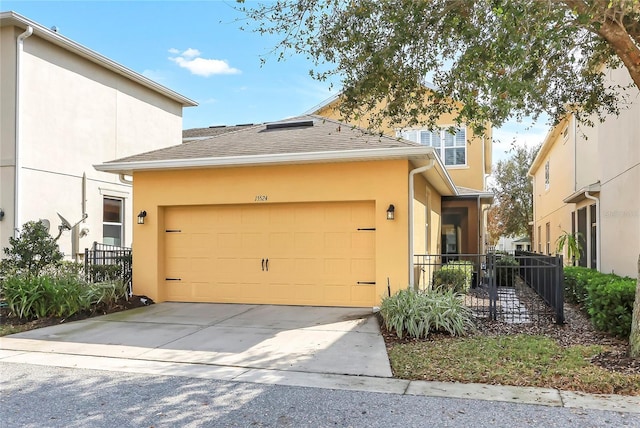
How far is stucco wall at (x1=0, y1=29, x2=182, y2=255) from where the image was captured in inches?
454

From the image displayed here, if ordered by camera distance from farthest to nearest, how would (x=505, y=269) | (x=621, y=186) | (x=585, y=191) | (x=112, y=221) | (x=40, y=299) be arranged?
(x=112, y=221)
(x=505, y=269)
(x=585, y=191)
(x=621, y=186)
(x=40, y=299)

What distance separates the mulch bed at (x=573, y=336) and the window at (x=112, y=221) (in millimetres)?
9497

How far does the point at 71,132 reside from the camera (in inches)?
502

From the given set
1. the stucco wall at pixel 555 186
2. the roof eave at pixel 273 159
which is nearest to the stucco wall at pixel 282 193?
the roof eave at pixel 273 159

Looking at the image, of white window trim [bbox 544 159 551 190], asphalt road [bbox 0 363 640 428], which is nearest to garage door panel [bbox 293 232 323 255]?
asphalt road [bbox 0 363 640 428]

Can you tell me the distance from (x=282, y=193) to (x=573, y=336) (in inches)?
228

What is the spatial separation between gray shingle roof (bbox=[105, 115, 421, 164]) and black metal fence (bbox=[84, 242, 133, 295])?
7.44ft

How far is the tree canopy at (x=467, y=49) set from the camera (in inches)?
221

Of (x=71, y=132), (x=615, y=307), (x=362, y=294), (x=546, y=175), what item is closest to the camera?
(x=615, y=307)

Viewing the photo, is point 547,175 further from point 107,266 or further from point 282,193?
point 107,266

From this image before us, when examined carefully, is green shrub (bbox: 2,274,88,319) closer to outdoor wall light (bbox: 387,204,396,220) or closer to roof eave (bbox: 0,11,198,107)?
outdoor wall light (bbox: 387,204,396,220)

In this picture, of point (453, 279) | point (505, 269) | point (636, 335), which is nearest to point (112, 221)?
point (453, 279)

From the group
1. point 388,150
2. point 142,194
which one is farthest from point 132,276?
point 388,150

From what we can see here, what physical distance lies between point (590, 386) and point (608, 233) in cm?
733
